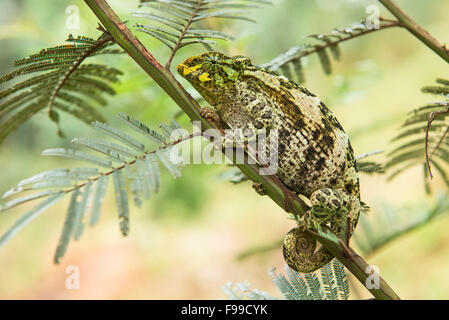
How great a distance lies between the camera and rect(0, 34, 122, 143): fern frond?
0.81 m

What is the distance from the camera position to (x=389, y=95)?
4586mm

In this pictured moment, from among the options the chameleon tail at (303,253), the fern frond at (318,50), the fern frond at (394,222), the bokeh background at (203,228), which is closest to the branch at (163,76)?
the chameleon tail at (303,253)

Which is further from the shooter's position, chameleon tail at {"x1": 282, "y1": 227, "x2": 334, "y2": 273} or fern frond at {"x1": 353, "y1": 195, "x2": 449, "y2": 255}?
fern frond at {"x1": 353, "y1": 195, "x2": 449, "y2": 255}

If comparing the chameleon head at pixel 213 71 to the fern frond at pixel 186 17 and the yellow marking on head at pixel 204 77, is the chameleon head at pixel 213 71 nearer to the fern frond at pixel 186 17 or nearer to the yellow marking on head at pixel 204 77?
the yellow marking on head at pixel 204 77

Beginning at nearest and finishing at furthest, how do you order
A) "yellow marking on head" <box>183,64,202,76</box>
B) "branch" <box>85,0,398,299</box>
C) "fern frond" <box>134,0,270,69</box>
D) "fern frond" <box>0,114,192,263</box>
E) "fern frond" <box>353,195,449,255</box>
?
"fern frond" <box>0,114,192,263</box>
"branch" <box>85,0,398,299</box>
"fern frond" <box>134,0,270,69</box>
"yellow marking on head" <box>183,64,202,76</box>
"fern frond" <box>353,195,449,255</box>

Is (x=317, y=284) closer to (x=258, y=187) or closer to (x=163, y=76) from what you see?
(x=258, y=187)

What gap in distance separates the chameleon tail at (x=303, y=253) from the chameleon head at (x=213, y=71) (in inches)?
14.9

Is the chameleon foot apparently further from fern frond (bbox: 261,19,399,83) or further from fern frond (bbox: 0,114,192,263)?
fern frond (bbox: 261,19,399,83)

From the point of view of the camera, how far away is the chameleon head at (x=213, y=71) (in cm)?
99

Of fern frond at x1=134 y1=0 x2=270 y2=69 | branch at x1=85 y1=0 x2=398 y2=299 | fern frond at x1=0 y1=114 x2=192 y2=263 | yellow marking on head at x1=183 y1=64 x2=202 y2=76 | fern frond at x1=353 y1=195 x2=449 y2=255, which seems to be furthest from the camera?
fern frond at x1=353 y1=195 x2=449 y2=255

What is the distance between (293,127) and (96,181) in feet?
1.60

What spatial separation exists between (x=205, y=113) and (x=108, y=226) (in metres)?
3.63

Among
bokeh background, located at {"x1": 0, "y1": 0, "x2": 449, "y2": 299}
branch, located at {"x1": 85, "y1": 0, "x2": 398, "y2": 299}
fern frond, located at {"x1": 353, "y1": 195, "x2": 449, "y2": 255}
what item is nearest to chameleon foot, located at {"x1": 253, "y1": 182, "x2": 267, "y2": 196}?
branch, located at {"x1": 85, "y1": 0, "x2": 398, "y2": 299}
